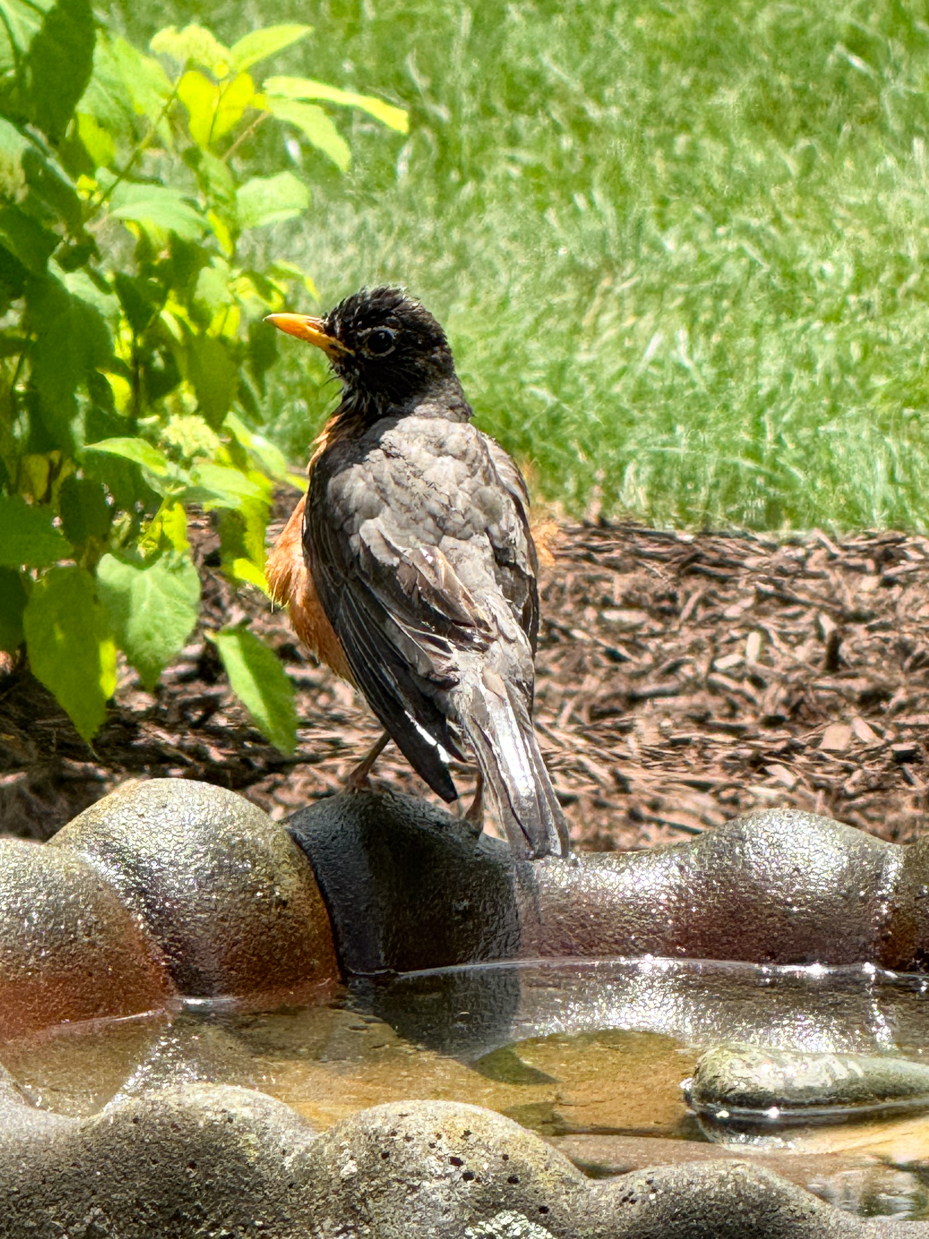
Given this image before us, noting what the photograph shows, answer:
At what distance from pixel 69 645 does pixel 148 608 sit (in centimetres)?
28

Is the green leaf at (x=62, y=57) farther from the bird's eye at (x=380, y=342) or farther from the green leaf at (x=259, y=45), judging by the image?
the bird's eye at (x=380, y=342)

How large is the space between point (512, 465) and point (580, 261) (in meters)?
3.48

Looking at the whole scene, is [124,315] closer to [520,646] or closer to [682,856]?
[520,646]

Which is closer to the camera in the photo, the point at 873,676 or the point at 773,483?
the point at 873,676

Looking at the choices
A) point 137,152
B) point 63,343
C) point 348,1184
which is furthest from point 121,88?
point 348,1184

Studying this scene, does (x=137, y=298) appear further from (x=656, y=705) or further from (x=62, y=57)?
(x=656, y=705)

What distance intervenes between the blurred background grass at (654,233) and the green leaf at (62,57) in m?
3.18

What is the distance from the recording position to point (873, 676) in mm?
5641

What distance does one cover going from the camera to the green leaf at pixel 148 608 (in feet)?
13.1

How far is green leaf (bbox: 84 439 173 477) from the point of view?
392 cm

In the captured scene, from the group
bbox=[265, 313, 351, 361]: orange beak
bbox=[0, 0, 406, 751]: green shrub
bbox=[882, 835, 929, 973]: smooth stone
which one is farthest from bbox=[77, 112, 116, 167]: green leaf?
bbox=[882, 835, 929, 973]: smooth stone

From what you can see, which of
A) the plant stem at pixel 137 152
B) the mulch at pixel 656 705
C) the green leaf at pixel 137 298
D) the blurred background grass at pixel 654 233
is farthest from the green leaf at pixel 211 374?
the blurred background grass at pixel 654 233

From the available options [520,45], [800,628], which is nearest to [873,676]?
[800,628]

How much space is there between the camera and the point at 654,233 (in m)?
8.11
